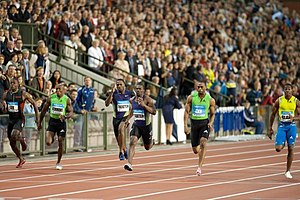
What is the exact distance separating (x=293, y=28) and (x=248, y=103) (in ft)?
41.9

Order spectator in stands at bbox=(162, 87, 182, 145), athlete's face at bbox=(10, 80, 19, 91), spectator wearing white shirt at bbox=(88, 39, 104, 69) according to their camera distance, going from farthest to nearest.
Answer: spectator wearing white shirt at bbox=(88, 39, 104, 69), spectator in stands at bbox=(162, 87, 182, 145), athlete's face at bbox=(10, 80, 19, 91)

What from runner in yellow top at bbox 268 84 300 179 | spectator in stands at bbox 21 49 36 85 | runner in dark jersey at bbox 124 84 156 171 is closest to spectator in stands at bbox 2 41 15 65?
spectator in stands at bbox 21 49 36 85

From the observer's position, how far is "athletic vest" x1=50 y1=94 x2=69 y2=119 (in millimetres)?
22859

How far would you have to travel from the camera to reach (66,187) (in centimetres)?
1889

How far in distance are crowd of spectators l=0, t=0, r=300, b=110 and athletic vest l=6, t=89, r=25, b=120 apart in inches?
65.4

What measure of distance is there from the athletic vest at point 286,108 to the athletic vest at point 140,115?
3.14 m

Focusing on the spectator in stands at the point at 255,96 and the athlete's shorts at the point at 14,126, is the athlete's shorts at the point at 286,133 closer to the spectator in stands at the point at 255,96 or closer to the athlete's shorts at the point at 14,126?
the athlete's shorts at the point at 14,126

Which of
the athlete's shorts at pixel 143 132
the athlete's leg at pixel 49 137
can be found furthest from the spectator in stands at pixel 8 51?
the athlete's shorts at pixel 143 132

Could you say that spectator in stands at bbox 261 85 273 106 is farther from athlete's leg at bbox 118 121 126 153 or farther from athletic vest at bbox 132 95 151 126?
athletic vest at bbox 132 95 151 126

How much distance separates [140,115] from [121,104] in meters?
1.77

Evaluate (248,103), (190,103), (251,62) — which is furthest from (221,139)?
(190,103)

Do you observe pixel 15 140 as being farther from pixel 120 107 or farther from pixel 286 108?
pixel 286 108

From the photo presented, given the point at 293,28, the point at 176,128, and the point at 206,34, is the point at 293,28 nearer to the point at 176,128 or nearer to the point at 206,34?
the point at 206,34

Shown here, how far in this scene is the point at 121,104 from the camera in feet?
79.5
